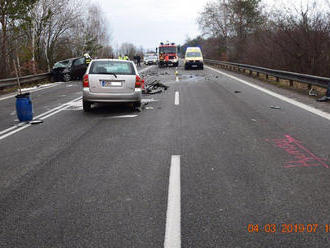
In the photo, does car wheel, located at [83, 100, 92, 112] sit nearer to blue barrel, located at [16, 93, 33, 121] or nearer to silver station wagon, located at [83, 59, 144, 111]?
silver station wagon, located at [83, 59, 144, 111]

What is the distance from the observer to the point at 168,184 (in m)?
4.07

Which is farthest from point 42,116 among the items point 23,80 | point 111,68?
point 23,80

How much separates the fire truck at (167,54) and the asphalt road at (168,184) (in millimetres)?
34678

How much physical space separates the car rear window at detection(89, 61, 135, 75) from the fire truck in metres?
32.2

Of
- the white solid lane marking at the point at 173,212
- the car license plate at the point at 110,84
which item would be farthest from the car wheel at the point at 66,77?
the white solid lane marking at the point at 173,212

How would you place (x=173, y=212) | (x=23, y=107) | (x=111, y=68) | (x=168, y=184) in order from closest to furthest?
1. (x=173, y=212)
2. (x=168, y=184)
3. (x=23, y=107)
4. (x=111, y=68)

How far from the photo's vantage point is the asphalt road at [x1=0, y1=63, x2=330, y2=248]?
2949mm

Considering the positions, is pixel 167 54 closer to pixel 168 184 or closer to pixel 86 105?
pixel 86 105

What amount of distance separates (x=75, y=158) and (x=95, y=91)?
4572mm

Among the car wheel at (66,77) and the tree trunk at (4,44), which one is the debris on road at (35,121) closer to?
the tree trunk at (4,44)

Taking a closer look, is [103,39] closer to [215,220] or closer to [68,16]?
[68,16]

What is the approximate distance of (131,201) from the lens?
11.9 feet

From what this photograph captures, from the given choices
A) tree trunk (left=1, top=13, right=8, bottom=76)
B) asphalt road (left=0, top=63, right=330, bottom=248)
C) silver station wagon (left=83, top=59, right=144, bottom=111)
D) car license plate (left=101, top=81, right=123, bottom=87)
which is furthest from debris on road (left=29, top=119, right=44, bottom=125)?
tree trunk (left=1, top=13, right=8, bottom=76)

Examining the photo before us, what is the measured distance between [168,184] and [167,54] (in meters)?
39.2
